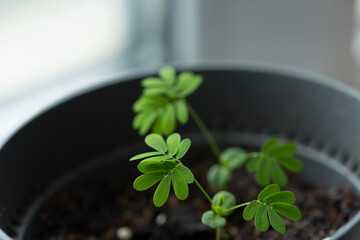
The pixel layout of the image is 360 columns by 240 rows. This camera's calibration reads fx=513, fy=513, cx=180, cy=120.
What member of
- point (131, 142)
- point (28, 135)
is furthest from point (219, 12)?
point (28, 135)

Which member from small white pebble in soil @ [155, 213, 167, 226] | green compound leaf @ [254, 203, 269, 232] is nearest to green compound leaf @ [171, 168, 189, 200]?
green compound leaf @ [254, 203, 269, 232]

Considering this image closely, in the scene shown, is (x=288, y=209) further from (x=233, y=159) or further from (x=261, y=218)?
(x=233, y=159)

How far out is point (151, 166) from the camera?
67 centimetres

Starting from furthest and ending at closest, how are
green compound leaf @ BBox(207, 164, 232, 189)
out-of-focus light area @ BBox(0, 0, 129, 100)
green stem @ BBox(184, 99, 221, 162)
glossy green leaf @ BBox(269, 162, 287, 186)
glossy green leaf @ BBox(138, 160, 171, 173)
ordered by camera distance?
out-of-focus light area @ BBox(0, 0, 129, 100)
green stem @ BBox(184, 99, 221, 162)
green compound leaf @ BBox(207, 164, 232, 189)
glossy green leaf @ BBox(269, 162, 287, 186)
glossy green leaf @ BBox(138, 160, 171, 173)


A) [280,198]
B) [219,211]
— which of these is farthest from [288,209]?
[219,211]

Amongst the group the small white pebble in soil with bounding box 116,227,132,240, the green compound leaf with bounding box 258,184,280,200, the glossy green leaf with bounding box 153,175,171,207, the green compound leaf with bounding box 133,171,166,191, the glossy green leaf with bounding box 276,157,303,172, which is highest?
the green compound leaf with bounding box 133,171,166,191

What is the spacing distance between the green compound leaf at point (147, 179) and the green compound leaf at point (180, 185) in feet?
0.06

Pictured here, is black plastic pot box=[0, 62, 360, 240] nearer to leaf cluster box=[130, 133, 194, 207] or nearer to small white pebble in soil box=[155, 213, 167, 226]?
small white pebble in soil box=[155, 213, 167, 226]

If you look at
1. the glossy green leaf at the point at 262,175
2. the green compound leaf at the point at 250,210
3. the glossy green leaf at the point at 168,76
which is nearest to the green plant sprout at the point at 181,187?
the green compound leaf at the point at 250,210

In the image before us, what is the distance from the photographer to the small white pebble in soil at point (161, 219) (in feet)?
3.22

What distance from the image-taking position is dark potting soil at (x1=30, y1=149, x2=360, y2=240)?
870 millimetres

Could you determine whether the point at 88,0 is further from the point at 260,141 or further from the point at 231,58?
the point at 260,141

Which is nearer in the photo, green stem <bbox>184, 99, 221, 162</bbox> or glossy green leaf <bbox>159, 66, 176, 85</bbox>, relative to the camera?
glossy green leaf <bbox>159, 66, 176, 85</bbox>

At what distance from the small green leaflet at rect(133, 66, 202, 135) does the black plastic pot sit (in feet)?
0.41
